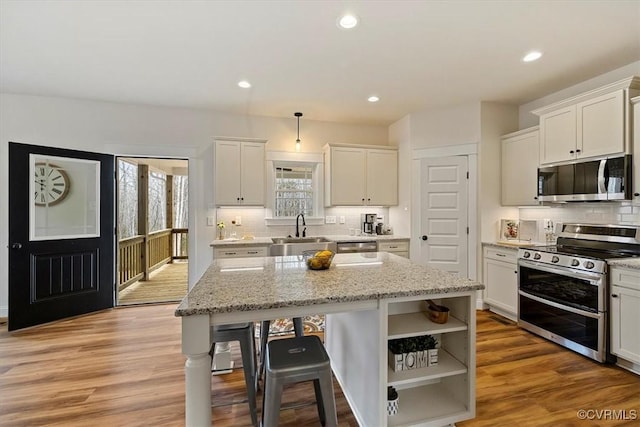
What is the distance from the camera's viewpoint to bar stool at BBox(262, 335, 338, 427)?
1.44 metres

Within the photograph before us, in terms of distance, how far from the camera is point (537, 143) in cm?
341

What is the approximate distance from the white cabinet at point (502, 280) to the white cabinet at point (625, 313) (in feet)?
3.03

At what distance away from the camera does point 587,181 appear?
9.43ft

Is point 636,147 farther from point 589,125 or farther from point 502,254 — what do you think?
point 502,254

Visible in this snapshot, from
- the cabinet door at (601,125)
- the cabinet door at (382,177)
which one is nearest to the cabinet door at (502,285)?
the cabinet door at (601,125)

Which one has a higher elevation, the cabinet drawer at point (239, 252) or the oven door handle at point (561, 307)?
the cabinet drawer at point (239, 252)

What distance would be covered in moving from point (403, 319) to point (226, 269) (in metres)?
1.25

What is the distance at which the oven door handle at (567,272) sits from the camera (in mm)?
2490

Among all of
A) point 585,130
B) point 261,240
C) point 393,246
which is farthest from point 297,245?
point 585,130

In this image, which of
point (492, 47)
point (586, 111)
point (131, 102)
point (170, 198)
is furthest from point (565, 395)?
point (170, 198)

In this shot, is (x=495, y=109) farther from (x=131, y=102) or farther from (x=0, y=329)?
(x=0, y=329)

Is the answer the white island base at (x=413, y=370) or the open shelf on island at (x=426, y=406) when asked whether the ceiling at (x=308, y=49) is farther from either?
the open shelf on island at (x=426, y=406)

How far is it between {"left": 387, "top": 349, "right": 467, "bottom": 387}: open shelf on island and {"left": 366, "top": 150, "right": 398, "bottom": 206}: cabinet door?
9.75ft

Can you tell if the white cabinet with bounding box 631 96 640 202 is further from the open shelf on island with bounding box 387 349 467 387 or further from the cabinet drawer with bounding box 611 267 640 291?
the open shelf on island with bounding box 387 349 467 387
